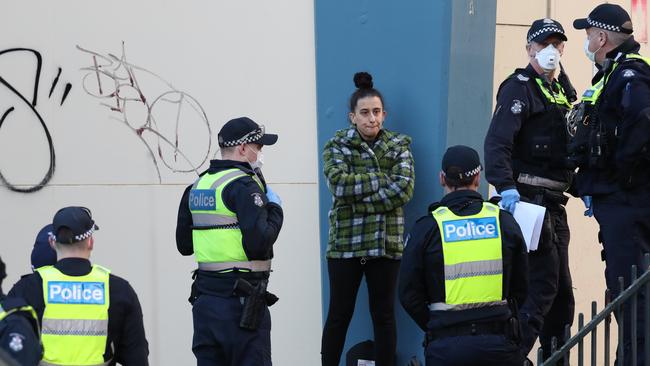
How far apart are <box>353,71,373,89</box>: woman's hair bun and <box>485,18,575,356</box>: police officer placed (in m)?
0.96

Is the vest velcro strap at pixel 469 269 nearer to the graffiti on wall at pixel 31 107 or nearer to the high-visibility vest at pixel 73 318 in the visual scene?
the high-visibility vest at pixel 73 318

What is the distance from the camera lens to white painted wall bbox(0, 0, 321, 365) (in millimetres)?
7262

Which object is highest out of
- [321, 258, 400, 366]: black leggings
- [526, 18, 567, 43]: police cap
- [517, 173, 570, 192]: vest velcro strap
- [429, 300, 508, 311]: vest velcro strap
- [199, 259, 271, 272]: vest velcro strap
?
[526, 18, 567, 43]: police cap

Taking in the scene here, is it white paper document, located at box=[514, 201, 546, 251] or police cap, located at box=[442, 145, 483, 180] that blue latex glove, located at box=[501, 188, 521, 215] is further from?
police cap, located at box=[442, 145, 483, 180]

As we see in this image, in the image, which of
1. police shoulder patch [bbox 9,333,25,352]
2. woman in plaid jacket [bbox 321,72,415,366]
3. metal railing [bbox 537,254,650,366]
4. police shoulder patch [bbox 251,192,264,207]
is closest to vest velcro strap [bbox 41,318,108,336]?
police shoulder patch [bbox 9,333,25,352]

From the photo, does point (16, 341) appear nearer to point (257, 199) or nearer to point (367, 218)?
point (257, 199)

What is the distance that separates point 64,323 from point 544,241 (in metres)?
2.71

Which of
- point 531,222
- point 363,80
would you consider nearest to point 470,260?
point 531,222

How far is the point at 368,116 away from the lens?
286 inches

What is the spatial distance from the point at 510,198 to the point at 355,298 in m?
1.33

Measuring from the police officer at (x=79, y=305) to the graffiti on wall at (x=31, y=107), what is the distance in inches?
75.9

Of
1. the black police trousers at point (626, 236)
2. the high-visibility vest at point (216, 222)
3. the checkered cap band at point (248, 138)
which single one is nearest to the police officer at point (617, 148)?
the black police trousers at point (626, 236)

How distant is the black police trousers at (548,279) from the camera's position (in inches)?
256

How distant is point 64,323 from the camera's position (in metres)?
5.18
